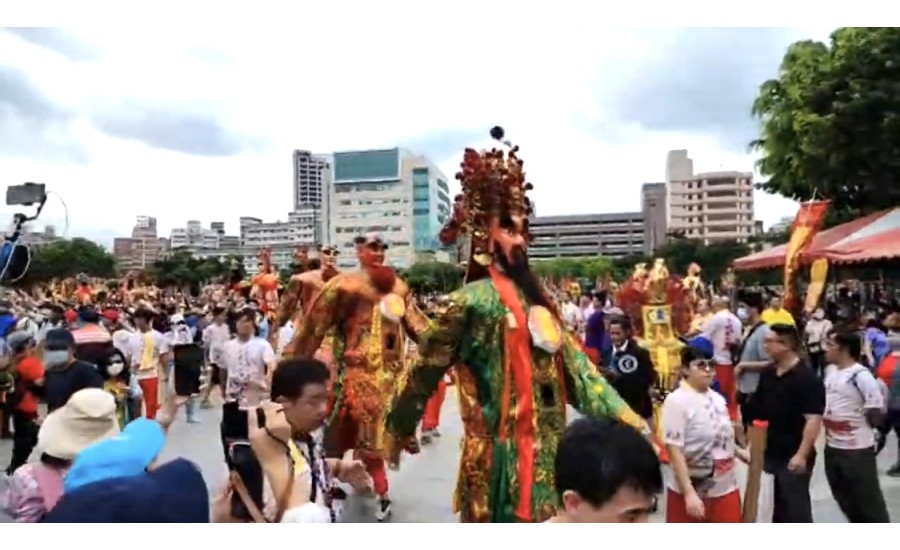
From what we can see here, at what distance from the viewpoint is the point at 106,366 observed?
6.07 metres

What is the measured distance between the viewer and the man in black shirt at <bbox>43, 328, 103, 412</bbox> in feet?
14.2

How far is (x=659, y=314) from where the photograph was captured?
8281mm

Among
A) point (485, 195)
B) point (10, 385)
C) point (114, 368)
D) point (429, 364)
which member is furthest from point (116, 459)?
point (10, 385)

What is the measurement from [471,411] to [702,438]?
1.03m

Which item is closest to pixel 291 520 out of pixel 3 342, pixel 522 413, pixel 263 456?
pixel 263 456

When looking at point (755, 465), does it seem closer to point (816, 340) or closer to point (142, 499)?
point (142, 499)

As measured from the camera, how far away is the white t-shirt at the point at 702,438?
402 centimetres

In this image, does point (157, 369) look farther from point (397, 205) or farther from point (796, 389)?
point (397, 205)

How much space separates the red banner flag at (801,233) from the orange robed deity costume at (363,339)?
905 centimetres

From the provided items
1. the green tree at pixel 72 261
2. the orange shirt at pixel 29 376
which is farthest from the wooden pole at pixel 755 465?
the green tree at pixel 72 261

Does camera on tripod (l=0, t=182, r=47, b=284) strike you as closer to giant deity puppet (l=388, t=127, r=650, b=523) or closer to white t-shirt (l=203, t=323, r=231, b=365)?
white t-shirt (l=203, t=323, r=231, b=365)

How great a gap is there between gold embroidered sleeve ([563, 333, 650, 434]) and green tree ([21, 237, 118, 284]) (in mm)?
38928

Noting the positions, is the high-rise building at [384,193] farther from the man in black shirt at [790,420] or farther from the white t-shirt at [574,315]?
the man in black shirt at [790,420]

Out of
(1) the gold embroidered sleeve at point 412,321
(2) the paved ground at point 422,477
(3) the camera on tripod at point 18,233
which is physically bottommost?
→ (2) the paved ground at point 422,477
